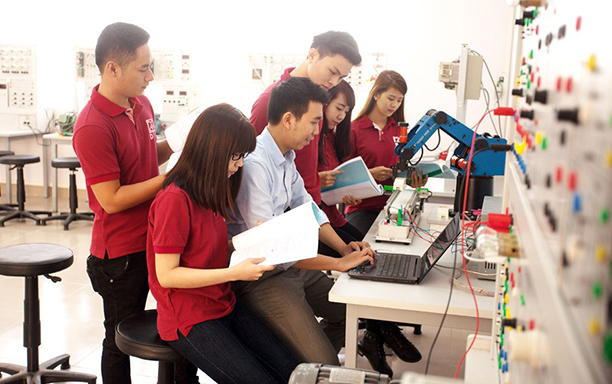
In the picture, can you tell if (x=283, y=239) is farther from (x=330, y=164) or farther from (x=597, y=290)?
(x=330, y=164)

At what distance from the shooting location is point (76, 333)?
10.6 feet

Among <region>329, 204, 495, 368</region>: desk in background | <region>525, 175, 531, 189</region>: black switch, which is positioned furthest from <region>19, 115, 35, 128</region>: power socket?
<region>525, 175, 531, 189</region>: black switch

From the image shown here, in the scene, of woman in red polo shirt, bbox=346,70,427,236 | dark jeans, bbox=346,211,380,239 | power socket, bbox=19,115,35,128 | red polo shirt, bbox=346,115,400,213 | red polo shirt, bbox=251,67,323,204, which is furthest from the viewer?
power socket, bbox=19,115,35,128

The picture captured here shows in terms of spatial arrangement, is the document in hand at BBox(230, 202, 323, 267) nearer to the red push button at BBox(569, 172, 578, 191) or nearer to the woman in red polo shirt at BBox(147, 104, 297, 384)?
the woman in red polo shirt at BBox(147, 104, 297, 384)

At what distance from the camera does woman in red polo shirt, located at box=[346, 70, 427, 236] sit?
10.3ft

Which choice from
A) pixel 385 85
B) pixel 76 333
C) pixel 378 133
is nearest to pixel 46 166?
pixel 76 333

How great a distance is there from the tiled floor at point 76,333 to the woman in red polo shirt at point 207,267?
1.04 m

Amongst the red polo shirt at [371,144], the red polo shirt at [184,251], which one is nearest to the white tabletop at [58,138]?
the red polo shirt at [371,144]

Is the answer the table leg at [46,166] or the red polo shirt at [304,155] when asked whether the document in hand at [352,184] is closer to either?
the red polo shirt at [304,155]

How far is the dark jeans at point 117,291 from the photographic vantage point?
6.80 feet

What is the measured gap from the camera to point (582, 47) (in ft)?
1.89

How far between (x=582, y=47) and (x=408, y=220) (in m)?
1.87

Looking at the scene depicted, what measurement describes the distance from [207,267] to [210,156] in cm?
34

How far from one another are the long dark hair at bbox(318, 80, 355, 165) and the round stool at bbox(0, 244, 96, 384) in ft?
4.18
